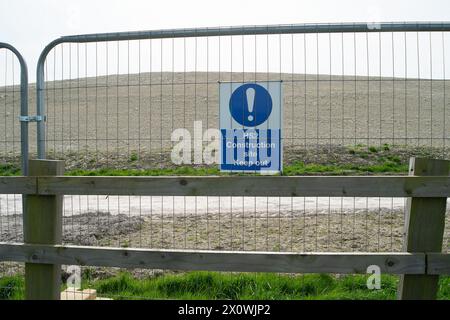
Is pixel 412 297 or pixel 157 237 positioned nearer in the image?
pixel 412 297

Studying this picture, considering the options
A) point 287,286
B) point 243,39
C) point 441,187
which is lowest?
point 287,286

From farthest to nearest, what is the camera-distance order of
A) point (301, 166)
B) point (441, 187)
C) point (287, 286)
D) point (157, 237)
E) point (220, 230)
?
point (301, 166) → point (220, 230) → point (157, 237) → point (287, 286) → point (441, 187)

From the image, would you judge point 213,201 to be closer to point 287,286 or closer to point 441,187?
point 287,286

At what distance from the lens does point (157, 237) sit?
6691 millimetres

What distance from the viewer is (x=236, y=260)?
11.0 feet

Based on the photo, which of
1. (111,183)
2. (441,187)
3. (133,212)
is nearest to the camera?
(441,187)

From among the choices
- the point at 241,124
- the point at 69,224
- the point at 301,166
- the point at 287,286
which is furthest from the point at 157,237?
the point at 301,166

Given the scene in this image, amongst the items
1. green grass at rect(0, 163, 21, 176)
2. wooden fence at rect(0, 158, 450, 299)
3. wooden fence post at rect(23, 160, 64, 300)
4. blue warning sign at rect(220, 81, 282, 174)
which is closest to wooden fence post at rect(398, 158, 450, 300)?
wooden fence at rect(0, 158, 450, 299)

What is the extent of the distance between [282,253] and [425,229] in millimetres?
1029

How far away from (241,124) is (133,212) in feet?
17.7

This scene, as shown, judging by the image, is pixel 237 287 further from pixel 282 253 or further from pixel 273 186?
pixel 273 186

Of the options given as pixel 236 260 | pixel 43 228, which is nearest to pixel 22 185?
pixel 43 228

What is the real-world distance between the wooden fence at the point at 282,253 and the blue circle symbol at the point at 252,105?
1011mm

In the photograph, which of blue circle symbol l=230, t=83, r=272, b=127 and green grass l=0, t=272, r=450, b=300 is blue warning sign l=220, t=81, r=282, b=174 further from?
green grass l=0, t=272, r=450, b=300
